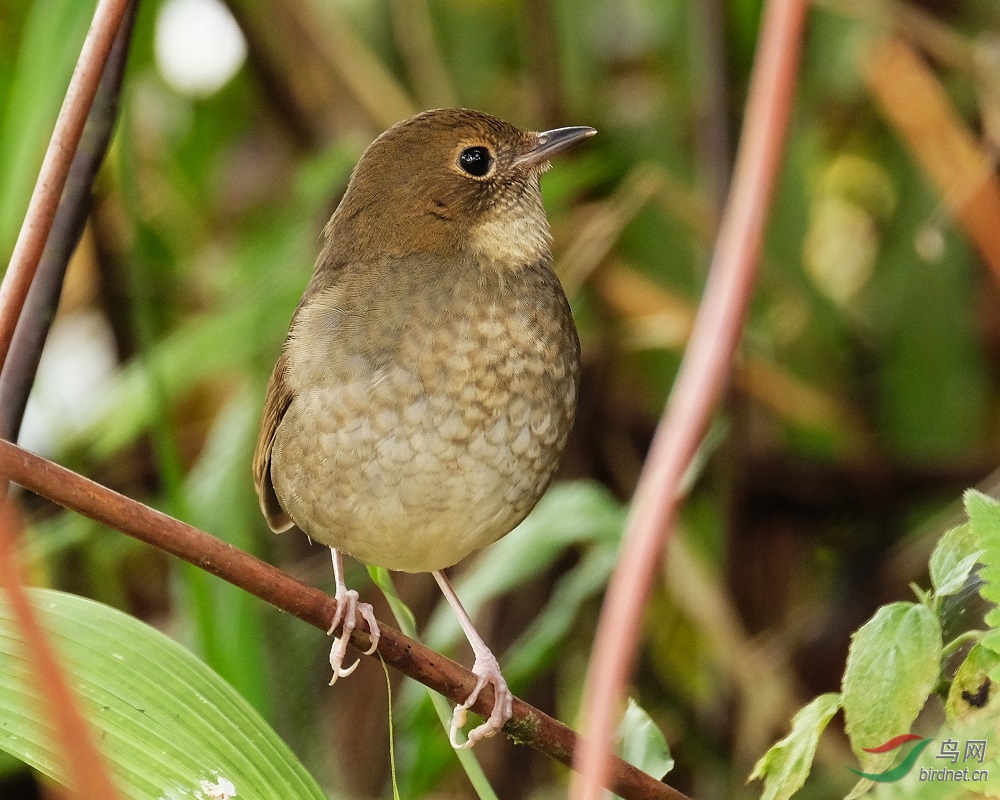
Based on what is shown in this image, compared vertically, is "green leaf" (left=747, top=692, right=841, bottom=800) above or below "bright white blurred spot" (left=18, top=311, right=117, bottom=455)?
below

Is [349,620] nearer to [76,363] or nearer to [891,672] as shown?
[891,672]

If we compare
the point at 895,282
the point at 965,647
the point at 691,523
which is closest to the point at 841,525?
the point at 691,523

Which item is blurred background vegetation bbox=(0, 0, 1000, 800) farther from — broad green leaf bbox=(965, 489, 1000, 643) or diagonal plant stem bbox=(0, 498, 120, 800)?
diagonal plant stem bbox=(0, 498, 120, 800)

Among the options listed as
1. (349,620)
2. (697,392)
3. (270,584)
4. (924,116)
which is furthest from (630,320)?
(697,392)

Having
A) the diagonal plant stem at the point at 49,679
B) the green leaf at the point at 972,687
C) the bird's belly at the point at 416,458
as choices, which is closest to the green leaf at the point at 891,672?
the green leaf at the point at 972,687

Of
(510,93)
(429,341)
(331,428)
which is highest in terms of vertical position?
(510,93)

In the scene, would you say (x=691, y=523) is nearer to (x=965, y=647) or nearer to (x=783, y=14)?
(x=965, y=647)

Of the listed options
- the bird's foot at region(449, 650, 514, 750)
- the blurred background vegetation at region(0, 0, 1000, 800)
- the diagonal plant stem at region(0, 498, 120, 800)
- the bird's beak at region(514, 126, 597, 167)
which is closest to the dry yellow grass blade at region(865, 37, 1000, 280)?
the blurred background vegetation at region(0, 0, 1000, 800)
